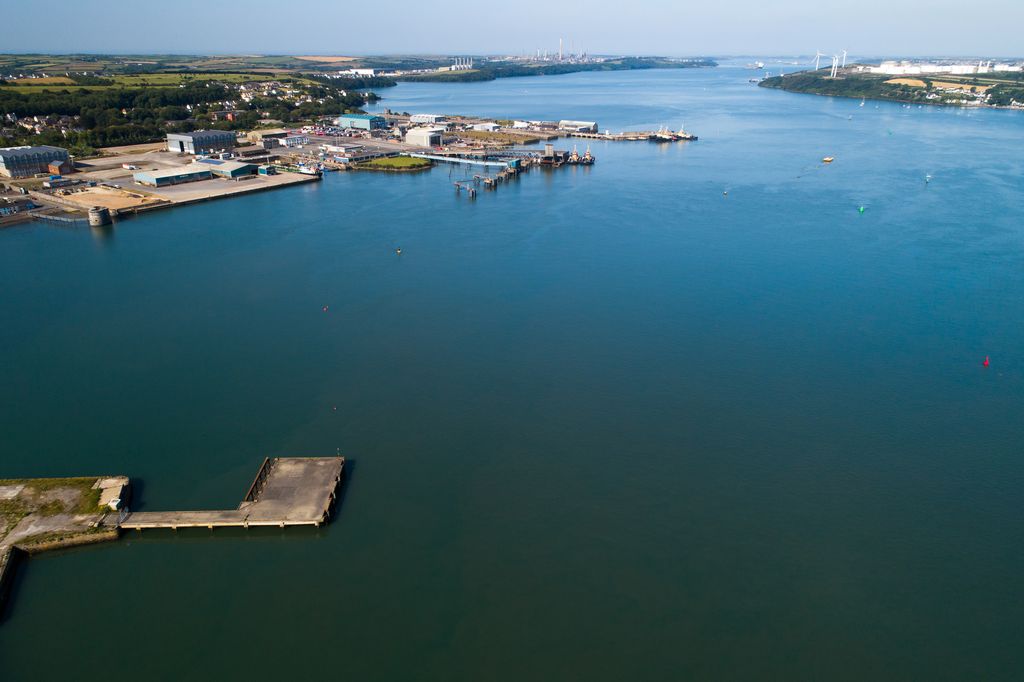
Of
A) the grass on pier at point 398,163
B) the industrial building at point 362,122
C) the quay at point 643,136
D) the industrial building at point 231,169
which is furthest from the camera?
the industrial building at point 362,122

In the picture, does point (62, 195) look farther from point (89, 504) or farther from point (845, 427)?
point (845, 427)

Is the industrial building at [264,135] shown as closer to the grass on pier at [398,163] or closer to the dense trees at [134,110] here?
the dense trees at [134,110]

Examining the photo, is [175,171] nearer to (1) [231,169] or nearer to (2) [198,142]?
(1) [231,169]

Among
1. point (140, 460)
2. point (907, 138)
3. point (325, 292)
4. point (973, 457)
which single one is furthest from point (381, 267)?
point (907, 138)

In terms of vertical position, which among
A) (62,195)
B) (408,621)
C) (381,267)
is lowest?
(408,621)

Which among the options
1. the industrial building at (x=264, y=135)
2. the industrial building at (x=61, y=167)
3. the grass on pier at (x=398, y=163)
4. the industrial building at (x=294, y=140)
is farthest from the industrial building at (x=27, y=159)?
the grass on pier at (x=398, y=163)

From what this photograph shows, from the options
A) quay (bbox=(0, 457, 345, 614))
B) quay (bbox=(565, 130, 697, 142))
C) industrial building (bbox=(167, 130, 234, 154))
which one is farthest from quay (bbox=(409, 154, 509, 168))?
quay (bbox=(0, 457, 345, 614))
